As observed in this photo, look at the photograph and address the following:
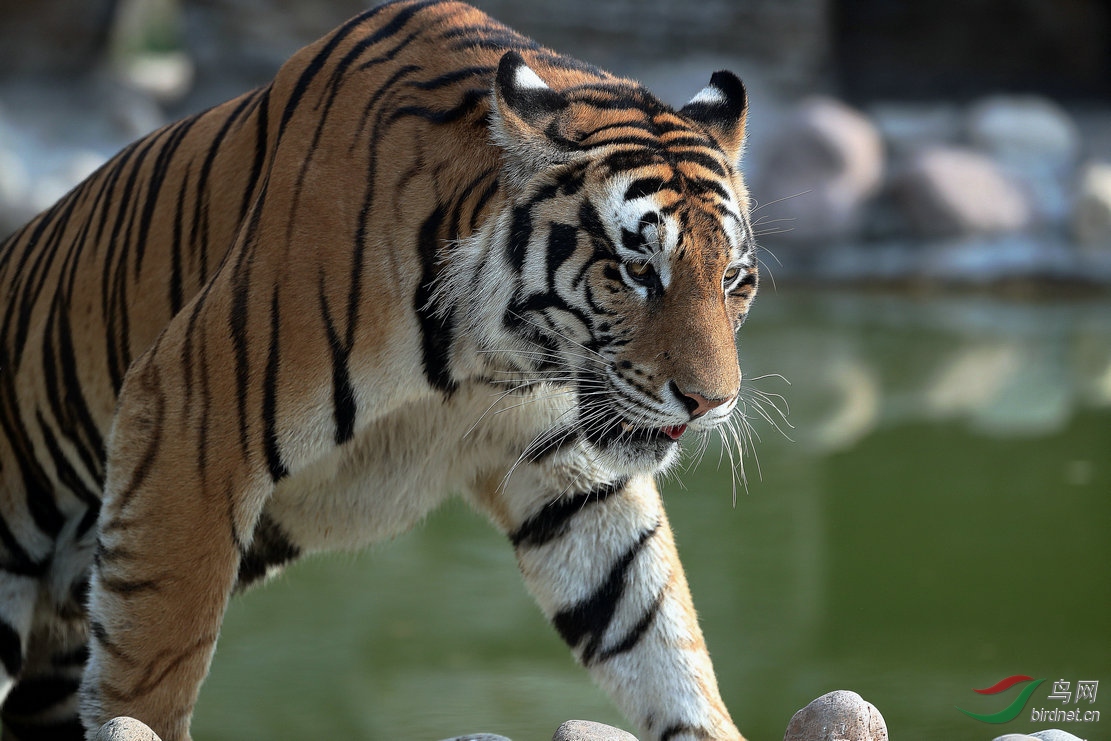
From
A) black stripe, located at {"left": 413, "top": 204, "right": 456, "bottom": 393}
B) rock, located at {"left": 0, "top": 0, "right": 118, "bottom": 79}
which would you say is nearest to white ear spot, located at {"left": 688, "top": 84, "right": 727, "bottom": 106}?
black stripe, located at {"left": 413, "top": 204, "right": 456, "bottom": 393}

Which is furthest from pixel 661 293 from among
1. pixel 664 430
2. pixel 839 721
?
pixel 839 721

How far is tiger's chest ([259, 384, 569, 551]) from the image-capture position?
86.6 inches

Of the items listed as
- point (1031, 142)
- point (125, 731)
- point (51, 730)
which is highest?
point (1031, 142)

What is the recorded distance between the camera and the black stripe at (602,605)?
92.4 inches

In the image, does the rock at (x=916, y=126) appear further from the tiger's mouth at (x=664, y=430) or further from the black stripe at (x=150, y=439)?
the black stripe at (x=150, y=439)

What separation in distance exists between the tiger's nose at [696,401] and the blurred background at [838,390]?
0.22 metres

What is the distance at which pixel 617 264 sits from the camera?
6.33 feet

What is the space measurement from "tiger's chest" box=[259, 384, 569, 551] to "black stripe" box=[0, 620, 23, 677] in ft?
1.99

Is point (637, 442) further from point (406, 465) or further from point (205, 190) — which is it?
point (205, 190)

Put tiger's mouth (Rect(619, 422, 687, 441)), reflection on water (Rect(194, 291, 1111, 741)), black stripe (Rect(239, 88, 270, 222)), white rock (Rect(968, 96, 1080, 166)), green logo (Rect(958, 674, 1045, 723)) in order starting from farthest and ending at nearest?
white rock (Rect(968, 96, 1080, 166)) < reflection on water (Rect(194, 291, 1111, 741)) < green logo (Rect(958, 674, 1045, 723)) < black stripe (Rect(239, 88, 270, 222)) < tiger's mouth (Rect(619, 422, 687, 441))

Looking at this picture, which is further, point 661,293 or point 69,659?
point 69,659

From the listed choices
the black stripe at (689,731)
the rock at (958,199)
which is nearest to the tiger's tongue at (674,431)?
the black stripe at (689,731)

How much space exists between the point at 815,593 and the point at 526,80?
207cm

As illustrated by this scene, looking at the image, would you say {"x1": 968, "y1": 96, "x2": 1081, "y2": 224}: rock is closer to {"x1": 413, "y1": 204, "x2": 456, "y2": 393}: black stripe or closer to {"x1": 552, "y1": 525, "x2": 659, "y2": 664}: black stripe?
{"x1": 552, "y1": 525, "x2": 659, "y2": 664}: black stripe
